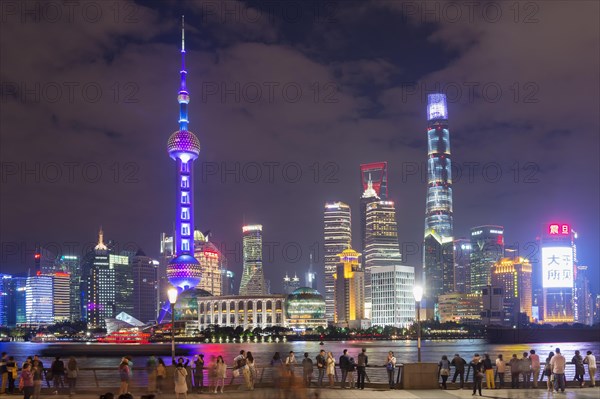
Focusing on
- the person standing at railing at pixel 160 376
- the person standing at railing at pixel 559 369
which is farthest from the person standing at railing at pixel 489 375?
the person standing at railing at pixel 160 376

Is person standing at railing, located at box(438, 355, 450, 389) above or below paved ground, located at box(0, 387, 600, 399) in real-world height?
above

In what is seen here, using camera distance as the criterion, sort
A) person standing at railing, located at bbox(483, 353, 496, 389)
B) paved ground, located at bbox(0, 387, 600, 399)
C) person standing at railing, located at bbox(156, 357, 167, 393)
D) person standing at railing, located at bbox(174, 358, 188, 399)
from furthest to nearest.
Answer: person standing at railing, located at bbox(483, 353, 496, 389) → paved ground, located at bbox(0, 387, 600, 399) → person standing at railing, located at bbox(156, 357, 167, 393) → person standing at railing, located at bbox(174, 358, 188, 399)

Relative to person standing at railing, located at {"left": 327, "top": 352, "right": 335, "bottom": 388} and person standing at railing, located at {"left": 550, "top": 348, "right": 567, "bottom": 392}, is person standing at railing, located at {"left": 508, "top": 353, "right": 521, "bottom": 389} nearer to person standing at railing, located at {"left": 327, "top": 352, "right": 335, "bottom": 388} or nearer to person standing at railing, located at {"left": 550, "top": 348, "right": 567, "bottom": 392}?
person standing at railing, located at {"left": 550, "top": 348, "right": 567, "bottom": 392}

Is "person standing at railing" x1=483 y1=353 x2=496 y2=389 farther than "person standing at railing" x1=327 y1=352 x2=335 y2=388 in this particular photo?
Yes

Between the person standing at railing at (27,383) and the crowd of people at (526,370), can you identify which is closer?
the person standing at railing at (27,383)

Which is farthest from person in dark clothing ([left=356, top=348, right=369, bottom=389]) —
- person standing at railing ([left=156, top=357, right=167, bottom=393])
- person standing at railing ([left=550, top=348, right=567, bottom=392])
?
person standing at railing ([left=156, top=357, right=167, bottom=393])

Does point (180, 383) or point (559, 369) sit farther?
point (559, 369)

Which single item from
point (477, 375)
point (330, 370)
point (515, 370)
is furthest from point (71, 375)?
point (515, 370)

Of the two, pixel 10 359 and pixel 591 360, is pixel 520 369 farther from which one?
pixel 10 359

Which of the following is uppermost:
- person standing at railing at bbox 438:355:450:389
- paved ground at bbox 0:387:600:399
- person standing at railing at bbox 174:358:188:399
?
person standing at railing at bbox 174:358:188:399

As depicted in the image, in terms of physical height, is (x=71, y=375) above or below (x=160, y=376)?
below

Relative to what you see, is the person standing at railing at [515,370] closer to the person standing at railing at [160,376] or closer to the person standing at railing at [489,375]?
the person standing at railing at [489,375]

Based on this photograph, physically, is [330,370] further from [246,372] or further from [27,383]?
[27,383]

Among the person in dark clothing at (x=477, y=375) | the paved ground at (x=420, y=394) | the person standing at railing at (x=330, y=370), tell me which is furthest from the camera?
the person standing at railing at (x=330, y=370)
